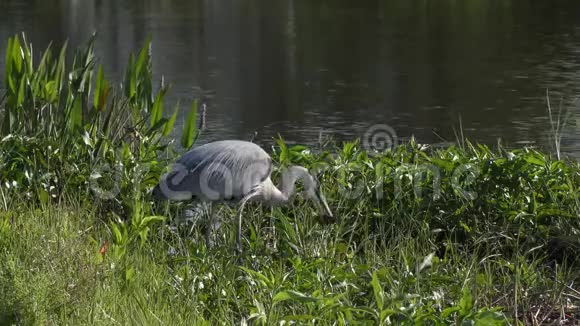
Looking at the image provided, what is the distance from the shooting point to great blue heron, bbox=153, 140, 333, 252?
14.4 ft

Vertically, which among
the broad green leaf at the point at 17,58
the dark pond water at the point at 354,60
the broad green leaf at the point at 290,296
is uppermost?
the broad green leaf at the point at 17,58

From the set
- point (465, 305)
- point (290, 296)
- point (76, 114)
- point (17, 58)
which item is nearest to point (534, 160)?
point (465, 305)

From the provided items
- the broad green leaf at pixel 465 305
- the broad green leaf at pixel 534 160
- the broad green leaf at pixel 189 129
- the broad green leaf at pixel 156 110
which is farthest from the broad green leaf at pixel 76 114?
the broad green leaf at pixel 465 305

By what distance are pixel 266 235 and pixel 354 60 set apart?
11.7 m

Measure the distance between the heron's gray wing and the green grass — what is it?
0.63 feet

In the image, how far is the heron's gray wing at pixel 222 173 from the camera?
14.4 ft

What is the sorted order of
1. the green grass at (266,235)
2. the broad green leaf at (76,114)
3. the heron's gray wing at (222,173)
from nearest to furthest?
the green grass at (266,235) < the heron's gray wing at (222,173) < the broad green leaf at (76,114)

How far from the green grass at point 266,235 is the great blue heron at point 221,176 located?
163mm

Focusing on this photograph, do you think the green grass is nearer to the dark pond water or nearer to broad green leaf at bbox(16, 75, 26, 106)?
broad green leaf at bbox(16, 75, 26, 106)

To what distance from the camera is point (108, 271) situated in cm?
378

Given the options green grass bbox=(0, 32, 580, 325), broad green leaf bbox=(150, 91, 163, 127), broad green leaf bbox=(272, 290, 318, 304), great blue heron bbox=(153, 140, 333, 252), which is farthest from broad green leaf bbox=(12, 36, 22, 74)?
broad green leaf bbox=(272, 290, 318, 304)

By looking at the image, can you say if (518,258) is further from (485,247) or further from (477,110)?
(477,110)

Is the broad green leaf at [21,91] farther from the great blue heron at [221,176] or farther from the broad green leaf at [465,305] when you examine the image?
the broad green leaf at [465,305]

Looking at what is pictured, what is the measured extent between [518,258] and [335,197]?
1164mm
